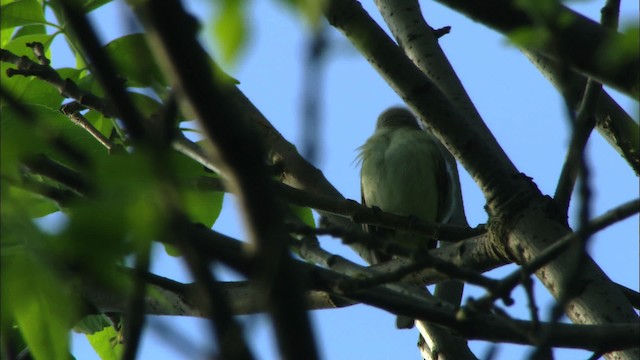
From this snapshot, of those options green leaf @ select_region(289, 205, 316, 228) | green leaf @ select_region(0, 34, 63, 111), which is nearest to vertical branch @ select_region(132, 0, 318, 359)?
green leaf @ select_region(0, 34, 63, 111)

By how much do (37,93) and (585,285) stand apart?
2211 millimetres

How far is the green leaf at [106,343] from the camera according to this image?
133 inches

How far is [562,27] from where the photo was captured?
82.1 inches

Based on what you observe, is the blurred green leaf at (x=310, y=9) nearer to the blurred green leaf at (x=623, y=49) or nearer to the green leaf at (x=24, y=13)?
the blurred green leaf at (x=623, y=49)

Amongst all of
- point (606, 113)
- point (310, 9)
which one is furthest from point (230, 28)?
point (606, 113)

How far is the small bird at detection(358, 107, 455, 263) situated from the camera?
646 cm

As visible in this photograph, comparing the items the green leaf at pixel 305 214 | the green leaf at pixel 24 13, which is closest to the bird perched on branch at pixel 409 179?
the green leaf at pixel 305 214

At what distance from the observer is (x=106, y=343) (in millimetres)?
3420

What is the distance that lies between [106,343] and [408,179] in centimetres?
343

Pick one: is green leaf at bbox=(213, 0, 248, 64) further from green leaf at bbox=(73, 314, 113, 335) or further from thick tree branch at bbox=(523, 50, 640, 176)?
green leaf at bbox=(73, 314, 113, 335)

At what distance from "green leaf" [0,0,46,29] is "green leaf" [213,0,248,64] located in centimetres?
229

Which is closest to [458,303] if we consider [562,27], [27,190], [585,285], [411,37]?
[411,37]

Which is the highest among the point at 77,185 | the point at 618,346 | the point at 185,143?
the point at 185,143

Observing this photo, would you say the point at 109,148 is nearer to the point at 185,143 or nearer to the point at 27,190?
the point at 185,143
